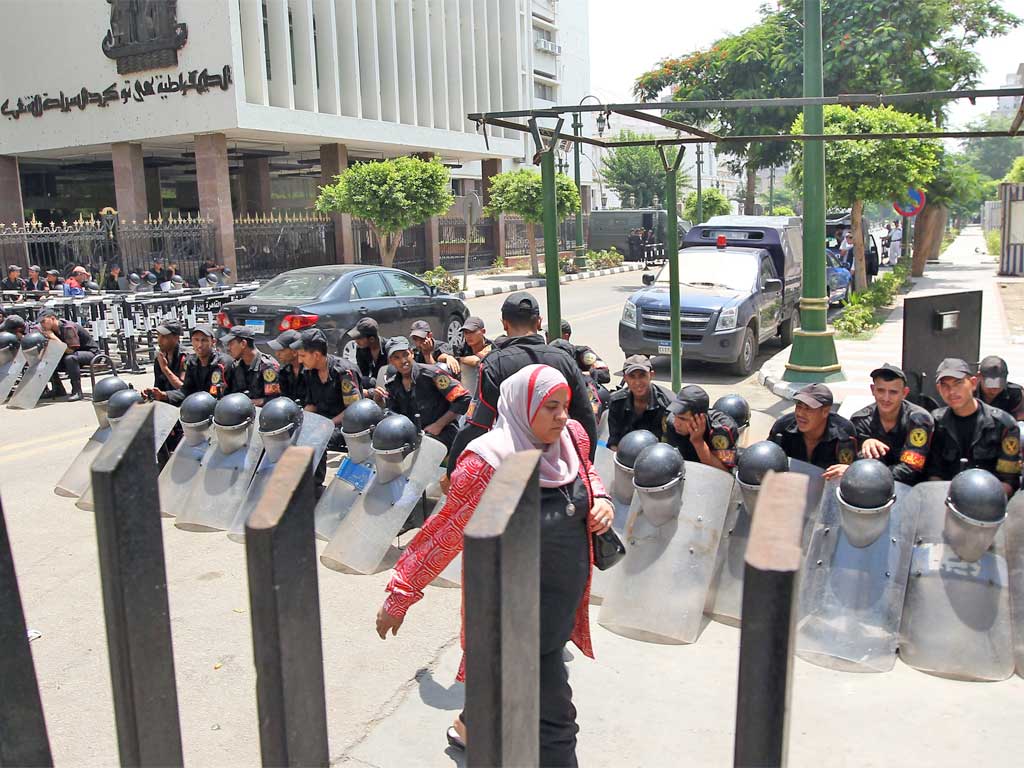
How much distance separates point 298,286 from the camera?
40.8 ft

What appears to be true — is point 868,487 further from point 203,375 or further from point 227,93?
point 227,93

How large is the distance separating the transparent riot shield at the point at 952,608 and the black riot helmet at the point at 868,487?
0.78 feet

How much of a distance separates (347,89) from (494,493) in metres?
30.1

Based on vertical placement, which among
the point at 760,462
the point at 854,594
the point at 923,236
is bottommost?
the point at 854,594

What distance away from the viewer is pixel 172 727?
1648 millimetres

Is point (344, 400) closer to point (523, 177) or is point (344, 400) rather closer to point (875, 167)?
point (875, 167)

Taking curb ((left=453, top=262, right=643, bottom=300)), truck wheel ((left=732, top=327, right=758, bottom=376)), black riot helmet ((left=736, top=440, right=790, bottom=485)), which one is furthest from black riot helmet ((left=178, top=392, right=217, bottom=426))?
curb ((left=453, top=262, right=643, bottom=300))

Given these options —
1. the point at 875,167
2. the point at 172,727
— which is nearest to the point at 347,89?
the point at 875,167

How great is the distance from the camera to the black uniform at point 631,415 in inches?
236

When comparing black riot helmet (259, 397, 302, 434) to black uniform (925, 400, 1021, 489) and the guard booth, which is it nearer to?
black uniform (925, 400, 1021, 489)

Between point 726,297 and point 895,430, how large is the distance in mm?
7523

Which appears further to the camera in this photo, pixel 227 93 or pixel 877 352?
pixel 227 93

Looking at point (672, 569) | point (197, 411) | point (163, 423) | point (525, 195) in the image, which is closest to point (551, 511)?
point (672, 569)

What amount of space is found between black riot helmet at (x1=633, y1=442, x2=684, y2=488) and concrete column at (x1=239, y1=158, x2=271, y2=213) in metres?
30.4
